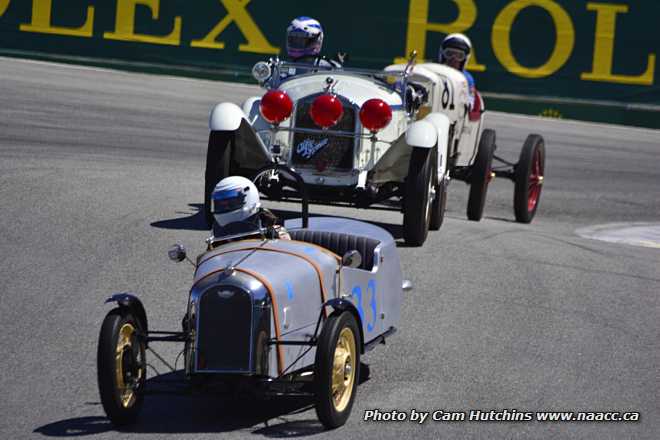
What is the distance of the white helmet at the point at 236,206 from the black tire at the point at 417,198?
12.7ft

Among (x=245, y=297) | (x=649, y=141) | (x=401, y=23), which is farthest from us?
(x=401, y=23)

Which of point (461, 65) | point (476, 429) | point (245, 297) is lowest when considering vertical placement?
point (476, 429)

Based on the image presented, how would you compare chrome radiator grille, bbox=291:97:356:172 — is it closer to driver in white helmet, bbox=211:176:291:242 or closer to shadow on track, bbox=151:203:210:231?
shadow on track, bbox=151:203:210:231

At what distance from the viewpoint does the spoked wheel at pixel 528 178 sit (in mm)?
13875

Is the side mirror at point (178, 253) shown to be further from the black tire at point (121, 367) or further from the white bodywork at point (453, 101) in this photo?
the white bodywork at point (453, 101)

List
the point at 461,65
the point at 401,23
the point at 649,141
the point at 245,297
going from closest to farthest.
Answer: the point at 245,297, the point at 461,65, the point at 649,141, the point at 401,23

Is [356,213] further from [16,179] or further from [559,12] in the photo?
[559,12]

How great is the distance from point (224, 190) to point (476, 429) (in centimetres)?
186

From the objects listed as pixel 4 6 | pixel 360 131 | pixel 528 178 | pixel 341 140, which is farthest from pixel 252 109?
pixel 4 6

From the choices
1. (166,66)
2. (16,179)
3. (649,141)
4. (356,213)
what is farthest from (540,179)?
(166,66)

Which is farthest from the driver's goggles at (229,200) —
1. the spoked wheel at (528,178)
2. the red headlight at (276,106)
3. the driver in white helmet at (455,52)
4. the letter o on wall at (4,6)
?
the letter o on wall at (4,6)

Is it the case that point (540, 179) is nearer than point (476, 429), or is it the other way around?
point (476, 429)

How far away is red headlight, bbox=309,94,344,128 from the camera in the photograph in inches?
426

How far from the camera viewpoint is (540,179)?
14633 millimetres
